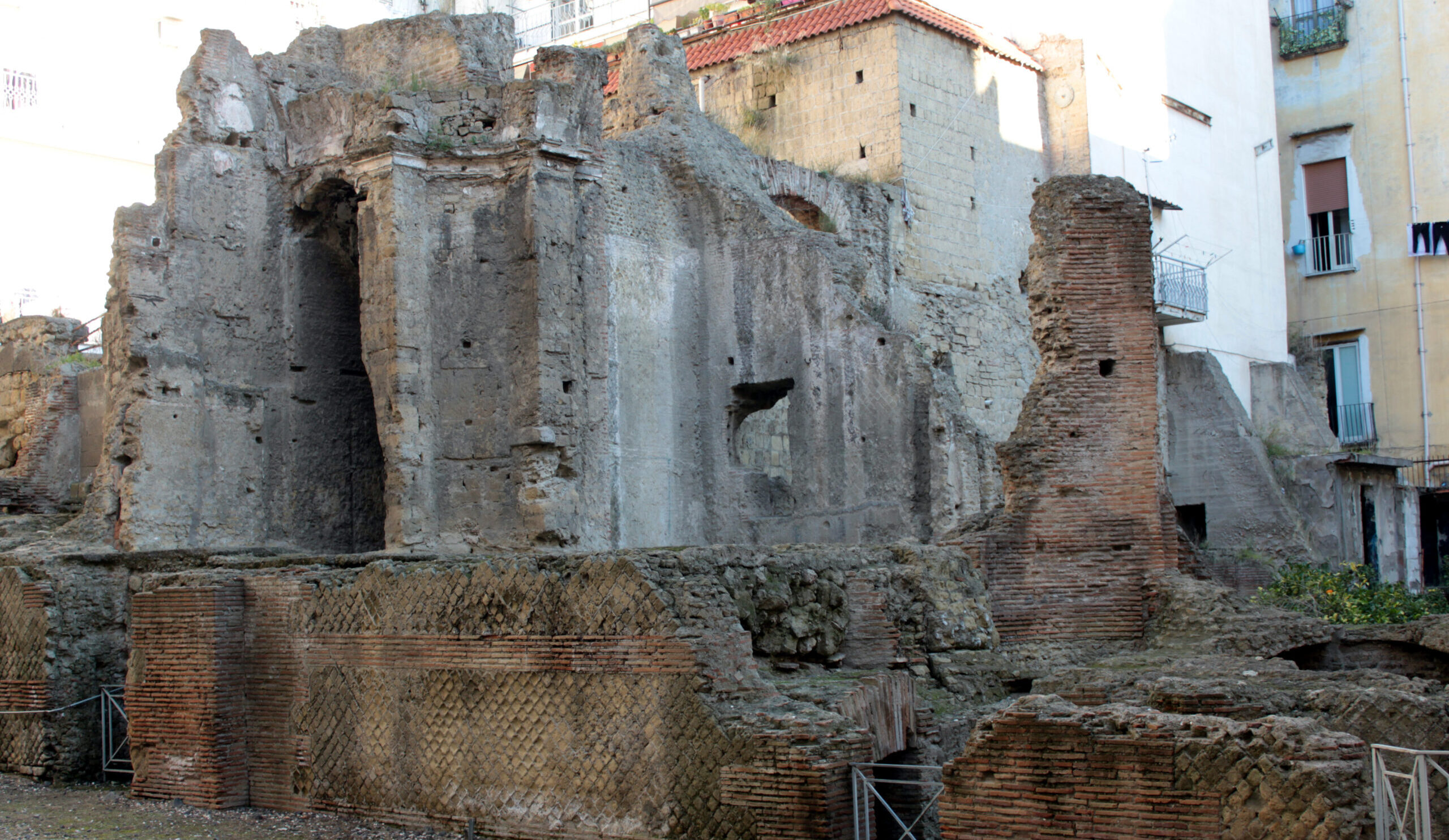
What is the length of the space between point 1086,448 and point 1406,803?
17.6 ft

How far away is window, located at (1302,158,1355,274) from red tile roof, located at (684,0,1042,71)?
5454 millimetres

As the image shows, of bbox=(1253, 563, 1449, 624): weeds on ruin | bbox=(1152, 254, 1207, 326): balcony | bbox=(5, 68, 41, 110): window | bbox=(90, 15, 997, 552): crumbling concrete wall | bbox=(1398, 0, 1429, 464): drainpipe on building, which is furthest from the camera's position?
bbox=(5, 68, 41, 110): window

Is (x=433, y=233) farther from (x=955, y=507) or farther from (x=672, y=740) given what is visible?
(x=672, y=740)

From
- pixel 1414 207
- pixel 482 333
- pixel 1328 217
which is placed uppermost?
pixel 1328 217

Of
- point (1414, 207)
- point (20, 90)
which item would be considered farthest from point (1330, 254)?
point (20, 90)

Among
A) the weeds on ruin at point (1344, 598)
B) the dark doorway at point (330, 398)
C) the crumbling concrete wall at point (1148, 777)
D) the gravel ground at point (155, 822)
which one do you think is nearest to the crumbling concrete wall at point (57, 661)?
the gravel ground at point (155, 822)

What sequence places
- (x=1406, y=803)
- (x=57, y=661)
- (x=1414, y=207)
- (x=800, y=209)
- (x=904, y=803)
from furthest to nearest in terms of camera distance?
(x=1414, y=207)
(x=800, y=209)
(x=57, y=661)
(x=904, y=803)
(x=1406, y=803)

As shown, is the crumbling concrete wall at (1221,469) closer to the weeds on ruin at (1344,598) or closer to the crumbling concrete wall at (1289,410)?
the crumbling concrete wall at (1289,410)

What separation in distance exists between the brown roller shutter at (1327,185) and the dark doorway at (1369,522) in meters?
4.60

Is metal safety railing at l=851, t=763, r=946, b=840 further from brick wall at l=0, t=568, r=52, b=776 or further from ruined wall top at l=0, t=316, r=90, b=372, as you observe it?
ruined wall top at l=0, t=316, r=90, b=372

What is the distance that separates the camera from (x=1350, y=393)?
21781 mm

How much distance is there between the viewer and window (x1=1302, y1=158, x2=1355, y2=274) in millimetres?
22188

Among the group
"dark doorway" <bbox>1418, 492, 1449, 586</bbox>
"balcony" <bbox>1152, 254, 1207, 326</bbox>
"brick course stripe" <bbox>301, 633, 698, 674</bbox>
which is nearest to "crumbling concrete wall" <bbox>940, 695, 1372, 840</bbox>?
"brick course stripe" <bbox>301, 633, 698, 674</bbox>

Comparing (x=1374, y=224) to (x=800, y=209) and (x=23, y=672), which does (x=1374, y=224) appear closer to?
(x=800, y=209)
